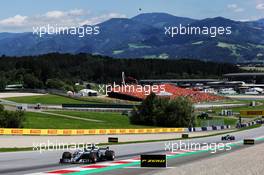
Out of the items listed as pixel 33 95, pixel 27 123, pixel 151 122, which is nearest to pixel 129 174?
pixel 27 123

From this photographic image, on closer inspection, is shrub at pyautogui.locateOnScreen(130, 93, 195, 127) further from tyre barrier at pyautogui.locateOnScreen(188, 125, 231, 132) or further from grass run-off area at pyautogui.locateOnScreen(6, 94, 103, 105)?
grass run-off area at pyautogui.locateOnScreen(6, 94, 103, 105)

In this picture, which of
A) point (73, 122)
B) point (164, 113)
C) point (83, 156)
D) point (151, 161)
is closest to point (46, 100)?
point (164, 113)

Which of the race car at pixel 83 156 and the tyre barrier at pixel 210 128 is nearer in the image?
the race car at pixel 83 156

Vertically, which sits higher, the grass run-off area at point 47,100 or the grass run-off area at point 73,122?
the grass run-off area at point 47,100

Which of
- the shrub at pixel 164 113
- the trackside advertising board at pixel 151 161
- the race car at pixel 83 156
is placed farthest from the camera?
the shrub at pixel 164 113

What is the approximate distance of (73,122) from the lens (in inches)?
3036

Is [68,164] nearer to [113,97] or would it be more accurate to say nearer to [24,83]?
[113,97]

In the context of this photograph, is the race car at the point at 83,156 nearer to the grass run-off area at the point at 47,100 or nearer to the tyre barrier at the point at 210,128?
the tyre barrier at the point at 210,128

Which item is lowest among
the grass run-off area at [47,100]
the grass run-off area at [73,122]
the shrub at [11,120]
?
the grass run-off area at [73,122]

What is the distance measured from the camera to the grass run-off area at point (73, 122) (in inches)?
2682

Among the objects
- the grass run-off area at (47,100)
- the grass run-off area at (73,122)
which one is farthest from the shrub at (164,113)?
the grass run-off area at (47,100)

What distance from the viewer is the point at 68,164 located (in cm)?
2866

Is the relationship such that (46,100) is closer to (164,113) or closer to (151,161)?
(164,113)

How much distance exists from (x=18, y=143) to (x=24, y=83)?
126m
